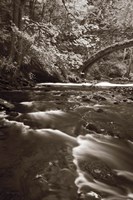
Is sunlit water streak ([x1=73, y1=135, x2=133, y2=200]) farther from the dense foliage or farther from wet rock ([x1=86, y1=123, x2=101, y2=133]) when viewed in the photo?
the dense foliage

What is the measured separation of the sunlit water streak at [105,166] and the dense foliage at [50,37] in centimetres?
693

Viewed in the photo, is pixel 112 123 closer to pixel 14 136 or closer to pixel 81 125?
pixel 81 125

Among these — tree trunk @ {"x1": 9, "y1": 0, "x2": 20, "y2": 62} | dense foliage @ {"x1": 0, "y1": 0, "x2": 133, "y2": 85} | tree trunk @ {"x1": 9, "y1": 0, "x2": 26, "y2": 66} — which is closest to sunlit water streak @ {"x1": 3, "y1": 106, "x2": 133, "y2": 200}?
dense foliage @ {"x1": 0, "y1": 0, "x2": 133, "y2": 85}

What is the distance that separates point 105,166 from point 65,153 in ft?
2.24

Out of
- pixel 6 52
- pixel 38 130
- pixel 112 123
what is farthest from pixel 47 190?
pixel 6 52

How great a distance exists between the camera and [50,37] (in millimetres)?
12586

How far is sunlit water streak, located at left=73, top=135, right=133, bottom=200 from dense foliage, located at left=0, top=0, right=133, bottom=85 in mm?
6931

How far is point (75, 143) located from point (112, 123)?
1.99 m

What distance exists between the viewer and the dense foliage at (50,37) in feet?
40.1

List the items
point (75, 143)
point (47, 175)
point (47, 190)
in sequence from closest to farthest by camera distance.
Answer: point (47, 190), point (47, 175), point (75, 143)

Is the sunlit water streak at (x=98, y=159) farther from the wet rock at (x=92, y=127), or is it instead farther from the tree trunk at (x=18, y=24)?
the tree trunk at (x=18, y=24)

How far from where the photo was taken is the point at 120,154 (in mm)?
5094

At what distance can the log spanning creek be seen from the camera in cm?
359

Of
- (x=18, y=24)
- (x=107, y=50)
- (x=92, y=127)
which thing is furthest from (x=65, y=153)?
(x=107, y=50)
